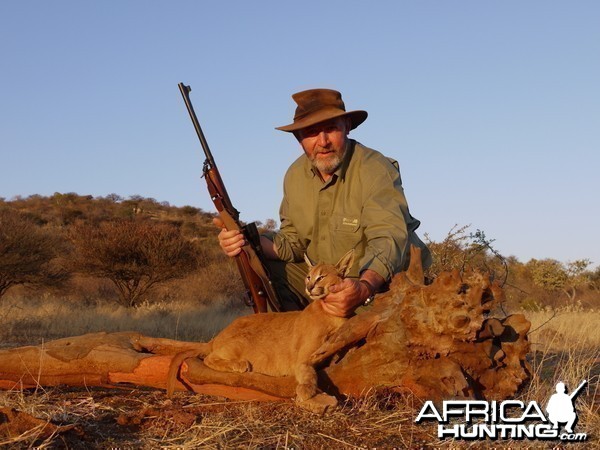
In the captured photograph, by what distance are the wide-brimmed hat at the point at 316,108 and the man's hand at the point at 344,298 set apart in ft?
6.34

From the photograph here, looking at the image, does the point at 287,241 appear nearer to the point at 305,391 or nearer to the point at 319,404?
the point at 305,391

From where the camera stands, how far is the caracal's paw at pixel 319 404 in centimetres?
391

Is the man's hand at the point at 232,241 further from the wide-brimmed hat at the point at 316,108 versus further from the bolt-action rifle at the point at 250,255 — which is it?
the wide-brimmed hat at the point at 316,108

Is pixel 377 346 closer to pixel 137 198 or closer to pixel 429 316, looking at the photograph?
pixel 429 316

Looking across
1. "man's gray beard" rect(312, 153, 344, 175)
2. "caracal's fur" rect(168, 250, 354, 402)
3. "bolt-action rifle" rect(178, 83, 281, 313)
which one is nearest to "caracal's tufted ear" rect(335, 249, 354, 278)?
"caracal's fur" rect(168, 250, 354, 402)

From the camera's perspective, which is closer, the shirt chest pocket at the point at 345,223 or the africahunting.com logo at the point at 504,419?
the africahunting.com logo at the point at 504,419

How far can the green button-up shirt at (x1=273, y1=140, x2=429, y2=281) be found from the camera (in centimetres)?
536

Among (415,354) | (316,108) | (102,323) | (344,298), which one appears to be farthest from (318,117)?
(102,323)

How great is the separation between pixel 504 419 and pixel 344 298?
125cm

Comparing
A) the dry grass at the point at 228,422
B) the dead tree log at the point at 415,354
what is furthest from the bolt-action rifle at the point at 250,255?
the dry grass at the point at 228,422

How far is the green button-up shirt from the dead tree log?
693mm

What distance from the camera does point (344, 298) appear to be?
4.52m

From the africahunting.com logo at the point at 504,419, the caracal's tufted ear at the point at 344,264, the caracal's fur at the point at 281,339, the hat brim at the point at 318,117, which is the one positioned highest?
the hat brim at the point at 318,117

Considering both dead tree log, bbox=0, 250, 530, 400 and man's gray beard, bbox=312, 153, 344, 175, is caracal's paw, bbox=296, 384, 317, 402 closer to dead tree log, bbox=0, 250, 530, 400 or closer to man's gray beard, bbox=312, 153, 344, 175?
dead tree log, bbox=0, 250, 530, 400
